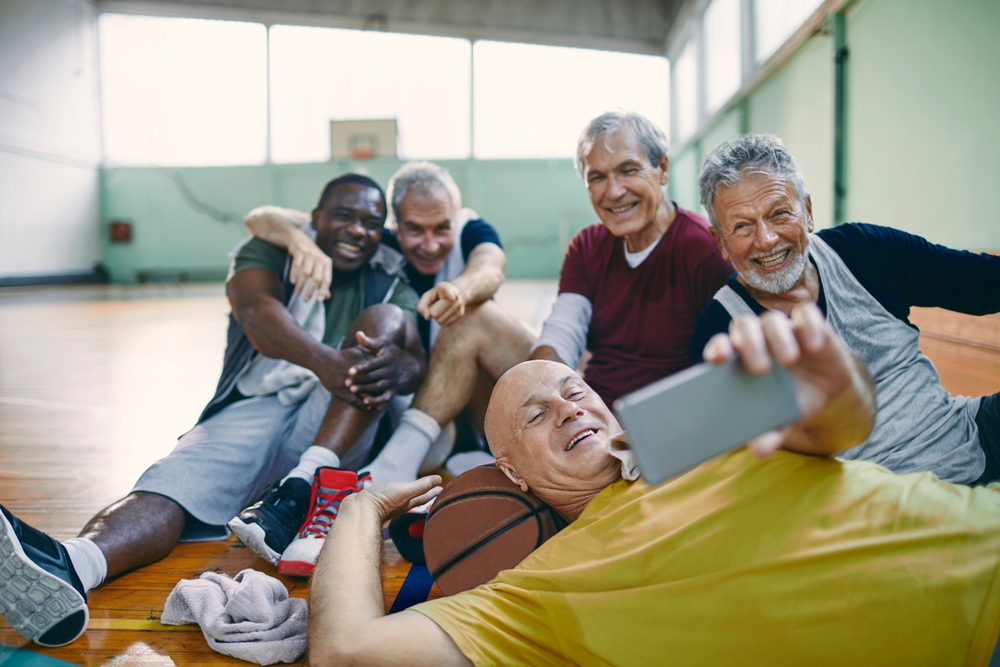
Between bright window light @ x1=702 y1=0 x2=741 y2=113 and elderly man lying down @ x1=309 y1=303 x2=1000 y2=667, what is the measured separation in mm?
8658

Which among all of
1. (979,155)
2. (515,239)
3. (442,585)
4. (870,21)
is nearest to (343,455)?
(442,585)

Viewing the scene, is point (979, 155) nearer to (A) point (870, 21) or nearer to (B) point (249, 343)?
(A) point (870, 21)

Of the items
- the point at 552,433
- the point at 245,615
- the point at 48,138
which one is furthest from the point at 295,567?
the point at 48,138

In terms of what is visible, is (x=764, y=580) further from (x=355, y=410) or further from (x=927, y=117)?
(x=927, y=117)

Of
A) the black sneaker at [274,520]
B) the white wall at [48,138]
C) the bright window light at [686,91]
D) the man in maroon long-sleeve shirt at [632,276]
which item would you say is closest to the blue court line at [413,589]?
the black sneaker at [274,520]

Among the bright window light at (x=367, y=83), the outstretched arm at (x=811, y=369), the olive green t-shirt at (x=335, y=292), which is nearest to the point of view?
the outstretched arm at (x=811, y=369)

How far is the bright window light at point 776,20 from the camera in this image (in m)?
6.27

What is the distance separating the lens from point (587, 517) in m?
1.19

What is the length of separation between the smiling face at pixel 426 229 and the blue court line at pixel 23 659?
5.65 feet

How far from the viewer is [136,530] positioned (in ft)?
5.55

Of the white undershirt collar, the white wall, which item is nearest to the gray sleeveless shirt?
the white undershirt collar

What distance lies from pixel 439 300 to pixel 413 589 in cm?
93

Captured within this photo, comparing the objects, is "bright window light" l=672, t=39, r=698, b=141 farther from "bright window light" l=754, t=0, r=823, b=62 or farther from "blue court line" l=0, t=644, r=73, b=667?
"blue court line" l=0, t=644, r=73, b=667

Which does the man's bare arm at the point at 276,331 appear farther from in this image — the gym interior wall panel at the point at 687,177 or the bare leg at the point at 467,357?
the gym interior wall panel at the point at 687,177
